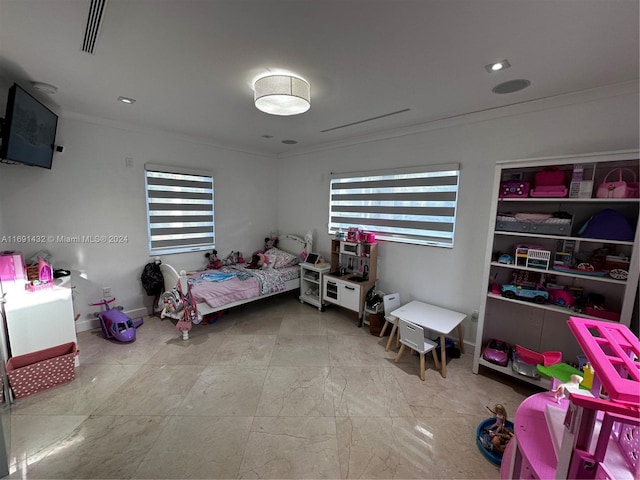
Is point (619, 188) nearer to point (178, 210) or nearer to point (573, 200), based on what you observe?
point (573, 200)

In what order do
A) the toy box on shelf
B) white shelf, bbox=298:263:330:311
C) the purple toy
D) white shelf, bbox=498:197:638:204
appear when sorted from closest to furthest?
1. white shelf, bbox=498:197:638:204
2. the toy box on shelf
3. the purple toy
4. white shelf, bbox=298:263:330:311

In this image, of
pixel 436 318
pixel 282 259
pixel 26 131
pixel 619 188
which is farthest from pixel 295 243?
pixel 619 188

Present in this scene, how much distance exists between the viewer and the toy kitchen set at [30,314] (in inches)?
85.6

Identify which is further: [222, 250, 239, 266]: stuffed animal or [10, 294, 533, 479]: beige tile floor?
[222, 250, 239, 266]: stuffed animal

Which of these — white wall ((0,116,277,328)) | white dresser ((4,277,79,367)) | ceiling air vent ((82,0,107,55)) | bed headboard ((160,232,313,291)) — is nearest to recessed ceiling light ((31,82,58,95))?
white wall ((0,116,277,328))

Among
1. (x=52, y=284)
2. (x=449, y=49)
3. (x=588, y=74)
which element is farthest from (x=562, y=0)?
(x=52, y=284)

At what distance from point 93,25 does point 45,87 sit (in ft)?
4.45

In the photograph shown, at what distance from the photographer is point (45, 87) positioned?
2.28m

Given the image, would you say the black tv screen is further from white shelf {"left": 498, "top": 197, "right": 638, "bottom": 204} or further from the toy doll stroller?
white shelf {"left": 498, "top": 197, "right": 638, "bottom": 204}

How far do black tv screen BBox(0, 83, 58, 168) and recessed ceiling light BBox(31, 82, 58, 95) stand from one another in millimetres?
141

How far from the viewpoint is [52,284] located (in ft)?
8.20

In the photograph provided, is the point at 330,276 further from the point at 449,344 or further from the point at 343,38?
the point at 343,38

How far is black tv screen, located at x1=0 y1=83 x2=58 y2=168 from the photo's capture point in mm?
2000

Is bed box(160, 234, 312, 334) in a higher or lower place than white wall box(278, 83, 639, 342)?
lower
